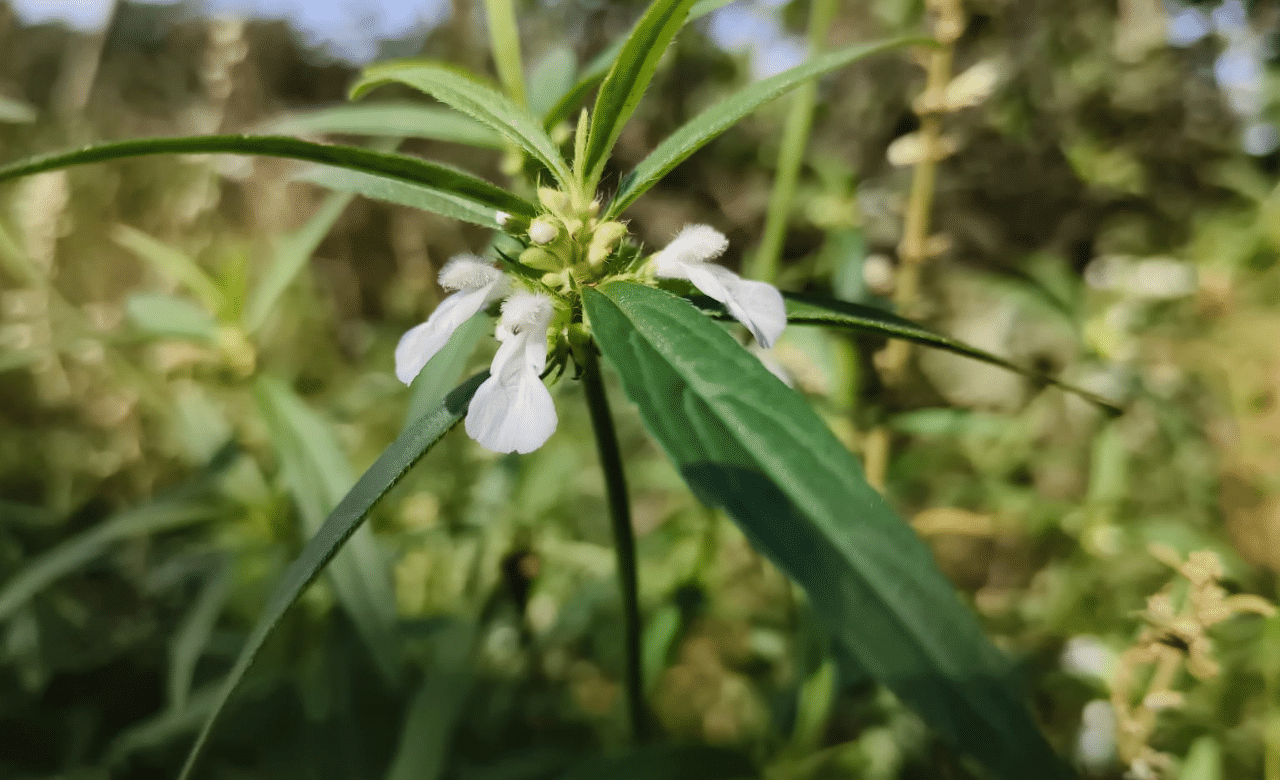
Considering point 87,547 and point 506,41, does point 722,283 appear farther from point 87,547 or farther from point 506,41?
point 87,547

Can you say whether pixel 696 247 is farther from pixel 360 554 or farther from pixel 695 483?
pixel 360 554

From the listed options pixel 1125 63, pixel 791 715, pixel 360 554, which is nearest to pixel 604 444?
pixel 360 554

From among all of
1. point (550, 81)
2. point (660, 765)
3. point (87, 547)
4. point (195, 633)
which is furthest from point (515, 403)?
point (87, 547)

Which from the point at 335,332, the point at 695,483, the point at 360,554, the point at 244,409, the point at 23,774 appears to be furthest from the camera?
the point at 335,332

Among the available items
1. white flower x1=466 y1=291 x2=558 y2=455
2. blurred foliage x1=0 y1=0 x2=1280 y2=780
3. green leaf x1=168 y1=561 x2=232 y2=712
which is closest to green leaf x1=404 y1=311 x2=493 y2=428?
blurred foliage x1=0 y1=0 x2=1280 y2=780

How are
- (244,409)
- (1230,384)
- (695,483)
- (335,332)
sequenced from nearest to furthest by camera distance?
(695,483)
(1230,384)
(244,409)
(335,332)

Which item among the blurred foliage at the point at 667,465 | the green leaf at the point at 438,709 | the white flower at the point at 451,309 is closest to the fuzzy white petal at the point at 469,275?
the white flower at the point at 451,309

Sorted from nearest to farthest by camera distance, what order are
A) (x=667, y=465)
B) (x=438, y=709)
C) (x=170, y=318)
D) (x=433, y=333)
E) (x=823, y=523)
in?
(x=823, y=523), (x=433, y=333), (x=438, y=709), (x=170, y=318), (x=667, y=465)

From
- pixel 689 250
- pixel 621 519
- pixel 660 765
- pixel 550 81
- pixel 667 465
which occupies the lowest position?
pixel 660 765

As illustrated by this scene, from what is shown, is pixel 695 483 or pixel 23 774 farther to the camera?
pixel 23 774
